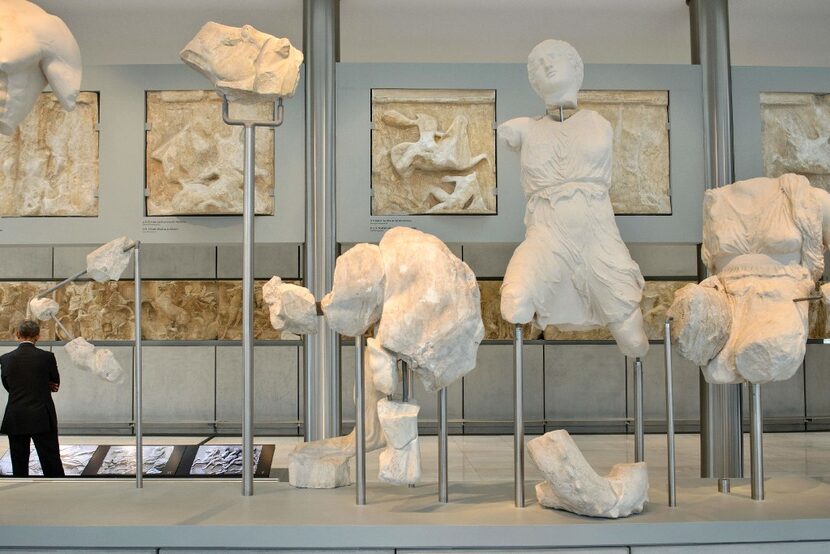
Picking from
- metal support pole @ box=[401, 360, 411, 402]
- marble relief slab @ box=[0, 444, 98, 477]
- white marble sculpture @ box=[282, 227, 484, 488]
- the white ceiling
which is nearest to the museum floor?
white marble sculpture @ box=[282, 227, 484, 488]

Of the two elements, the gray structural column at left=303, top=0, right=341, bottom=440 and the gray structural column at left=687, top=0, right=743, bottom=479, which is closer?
the gray structural column at left=303, top=0, right=341, bottom=440

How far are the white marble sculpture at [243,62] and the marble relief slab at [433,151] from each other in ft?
8.79

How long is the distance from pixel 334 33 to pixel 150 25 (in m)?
1.86

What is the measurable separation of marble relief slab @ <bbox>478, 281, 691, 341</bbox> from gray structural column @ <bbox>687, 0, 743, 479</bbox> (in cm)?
314

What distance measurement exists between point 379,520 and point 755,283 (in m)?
2.09

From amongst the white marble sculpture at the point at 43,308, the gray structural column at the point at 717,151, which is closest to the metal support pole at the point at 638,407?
the gray structural column at the point at 717,151

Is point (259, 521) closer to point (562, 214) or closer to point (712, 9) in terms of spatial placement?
point (562, 214)

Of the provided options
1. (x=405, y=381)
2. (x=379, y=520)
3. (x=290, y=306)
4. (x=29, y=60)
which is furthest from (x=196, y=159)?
(x=379, y=520)

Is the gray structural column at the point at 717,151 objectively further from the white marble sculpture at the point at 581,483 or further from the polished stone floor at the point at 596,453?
the white marble sculpture at the point at 581,483

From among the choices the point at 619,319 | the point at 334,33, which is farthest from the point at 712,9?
the point at 619,319

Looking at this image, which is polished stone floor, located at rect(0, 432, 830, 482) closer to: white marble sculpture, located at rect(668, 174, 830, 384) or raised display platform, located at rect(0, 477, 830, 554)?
white marble sculpture, located at rect(668, 174, 830, 384)

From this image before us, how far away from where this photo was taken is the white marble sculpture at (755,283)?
3.69 metres

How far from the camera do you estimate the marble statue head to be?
4.29 metres

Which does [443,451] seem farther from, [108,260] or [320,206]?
[320,206]
